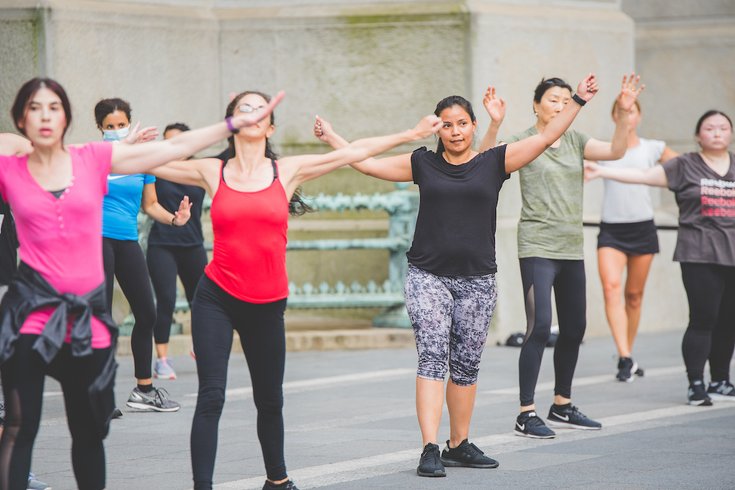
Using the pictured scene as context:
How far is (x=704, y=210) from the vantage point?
9.82 m

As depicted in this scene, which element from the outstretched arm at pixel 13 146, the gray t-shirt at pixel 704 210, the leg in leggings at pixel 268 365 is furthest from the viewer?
the gray t-shirt at pixel 704 210

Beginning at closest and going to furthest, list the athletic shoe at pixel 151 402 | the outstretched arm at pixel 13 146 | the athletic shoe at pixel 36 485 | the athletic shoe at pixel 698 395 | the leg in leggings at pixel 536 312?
1. the athletic shoe at pixel 36 485
2. the outstretched arm at pixel 13 146
3. the leg in leggings at pixel 536 312
4. the athletic shoe at pixel 151 402
5. the athletic shoe at pixel 698 395

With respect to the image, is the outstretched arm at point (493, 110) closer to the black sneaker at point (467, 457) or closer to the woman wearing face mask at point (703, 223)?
the black sneaker at point (467, 457)

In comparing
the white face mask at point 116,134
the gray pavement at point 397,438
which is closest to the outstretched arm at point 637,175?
the gray pavement at point 397,438

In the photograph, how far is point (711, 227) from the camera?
9.76 meters

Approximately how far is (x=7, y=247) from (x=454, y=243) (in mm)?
2246

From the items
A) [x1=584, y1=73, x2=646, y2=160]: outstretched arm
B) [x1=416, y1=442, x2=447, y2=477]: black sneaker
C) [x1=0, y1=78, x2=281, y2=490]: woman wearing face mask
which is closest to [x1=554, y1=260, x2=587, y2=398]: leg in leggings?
[x1=584, y1=73, x2=646, y2=160]: outstretched arm

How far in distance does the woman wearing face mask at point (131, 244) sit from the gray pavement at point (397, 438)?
226mm

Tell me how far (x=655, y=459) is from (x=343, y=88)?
734cm

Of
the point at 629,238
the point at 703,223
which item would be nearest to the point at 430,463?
the point at 703,223

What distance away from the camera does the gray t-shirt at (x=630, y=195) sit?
1161cm

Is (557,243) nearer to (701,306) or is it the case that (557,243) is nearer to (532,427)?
(532,427)

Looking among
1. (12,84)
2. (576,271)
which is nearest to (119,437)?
(576,271)

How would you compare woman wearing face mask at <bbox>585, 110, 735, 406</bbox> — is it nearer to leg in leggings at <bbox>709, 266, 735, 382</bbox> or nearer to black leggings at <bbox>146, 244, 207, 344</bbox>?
leg in leggings at <bbox>709, 266, 735, 382</bbox>
